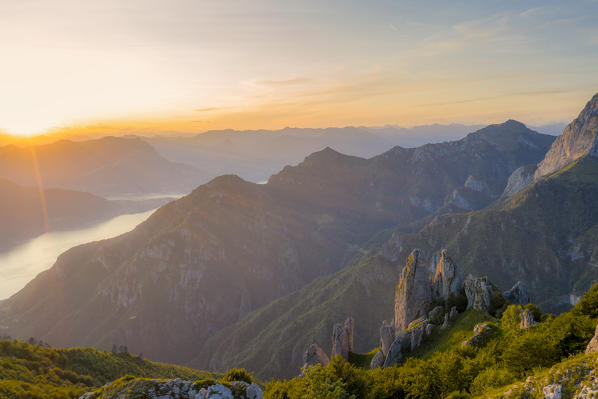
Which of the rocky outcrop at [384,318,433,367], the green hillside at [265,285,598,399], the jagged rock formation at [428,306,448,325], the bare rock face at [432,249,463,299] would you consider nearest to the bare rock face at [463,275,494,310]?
the jagged rock formation at [428,306,448,325]

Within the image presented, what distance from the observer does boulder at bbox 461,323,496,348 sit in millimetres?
50094

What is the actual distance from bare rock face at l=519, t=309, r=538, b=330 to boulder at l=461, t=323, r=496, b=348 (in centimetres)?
448

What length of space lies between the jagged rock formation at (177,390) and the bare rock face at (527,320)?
141 feet

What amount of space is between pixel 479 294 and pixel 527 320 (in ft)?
79.6

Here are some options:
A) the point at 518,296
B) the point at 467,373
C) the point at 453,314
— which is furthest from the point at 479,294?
the point at 467,373

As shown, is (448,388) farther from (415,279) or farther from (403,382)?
(415,279)

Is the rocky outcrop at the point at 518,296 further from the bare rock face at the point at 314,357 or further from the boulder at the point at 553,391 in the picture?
the boulder at the point at 553,391

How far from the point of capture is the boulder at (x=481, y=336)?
5009 cm

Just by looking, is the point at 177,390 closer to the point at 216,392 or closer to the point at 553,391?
the point at 216,392

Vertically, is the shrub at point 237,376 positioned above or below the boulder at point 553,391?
below

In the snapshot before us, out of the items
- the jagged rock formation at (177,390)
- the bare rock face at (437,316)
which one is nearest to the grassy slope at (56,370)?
the jagged rock formation at (177,390)

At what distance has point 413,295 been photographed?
314 ft

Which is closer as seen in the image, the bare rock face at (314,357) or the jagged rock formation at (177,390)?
the jagged rock formation at (177,390)

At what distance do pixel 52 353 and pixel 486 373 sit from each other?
107 meters
